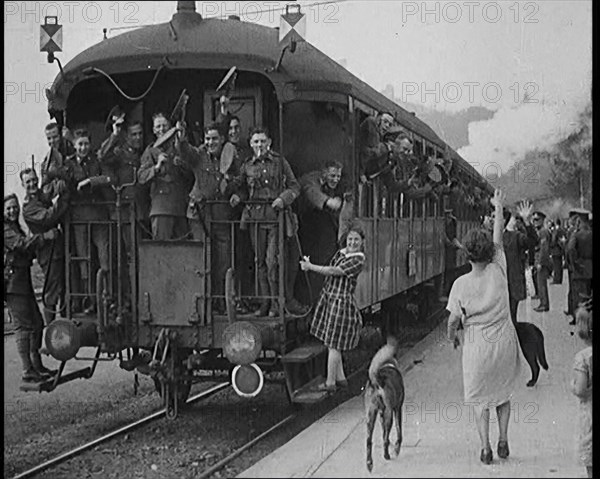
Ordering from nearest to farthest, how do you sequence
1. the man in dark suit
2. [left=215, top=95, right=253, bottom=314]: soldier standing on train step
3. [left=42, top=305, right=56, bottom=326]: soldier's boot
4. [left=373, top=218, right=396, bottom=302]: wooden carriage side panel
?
the man in dark suit
[left=215, top=95, right=253, bottom=314]: soldier standing on train step
[left=42, top=305, right=56, bottom=326]: soldier's boot
[left=373, top=218, right=396, bottom=302]: wooden carriage side panel

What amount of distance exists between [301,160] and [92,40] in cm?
167

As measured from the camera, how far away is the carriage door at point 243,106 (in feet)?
22.3

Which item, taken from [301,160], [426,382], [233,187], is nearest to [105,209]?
[233,187]

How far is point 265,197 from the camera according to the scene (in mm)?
6496

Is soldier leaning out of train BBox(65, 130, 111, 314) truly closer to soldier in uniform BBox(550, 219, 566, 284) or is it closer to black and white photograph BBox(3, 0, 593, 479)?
black and white photograph BBox(3, 0, 593, 479)

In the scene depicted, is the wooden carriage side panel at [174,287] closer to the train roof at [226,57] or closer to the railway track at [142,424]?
the railway track at [142,424]

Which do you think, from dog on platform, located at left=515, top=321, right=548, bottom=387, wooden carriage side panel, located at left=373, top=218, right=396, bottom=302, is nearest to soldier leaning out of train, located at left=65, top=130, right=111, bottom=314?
wooden carriage side panel, located at left=373, top=218, right=396, bottom=302

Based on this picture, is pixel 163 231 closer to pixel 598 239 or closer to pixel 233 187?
pixel 233 187

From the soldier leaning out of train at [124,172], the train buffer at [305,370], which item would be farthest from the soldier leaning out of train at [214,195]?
the train buffer at [305,370]

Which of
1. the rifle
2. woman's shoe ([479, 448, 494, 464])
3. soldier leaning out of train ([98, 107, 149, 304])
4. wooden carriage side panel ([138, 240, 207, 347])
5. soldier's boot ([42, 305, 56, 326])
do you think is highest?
the rifle

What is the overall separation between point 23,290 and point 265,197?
1.99 meters

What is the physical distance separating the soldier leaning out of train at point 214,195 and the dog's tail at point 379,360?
47.9 inches

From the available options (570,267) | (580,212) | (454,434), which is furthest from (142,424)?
(580,212)

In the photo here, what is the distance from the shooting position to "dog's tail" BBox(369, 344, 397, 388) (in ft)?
18.9
